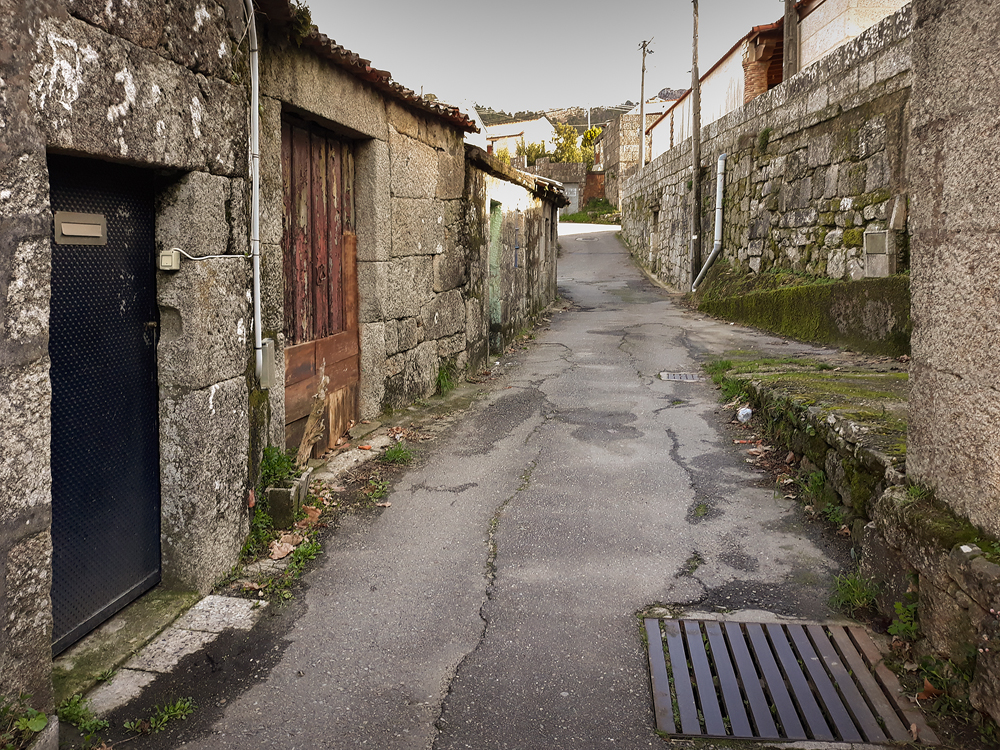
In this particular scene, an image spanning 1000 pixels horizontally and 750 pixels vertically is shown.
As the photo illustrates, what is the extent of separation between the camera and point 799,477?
480cm

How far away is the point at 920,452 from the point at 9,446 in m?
3.20

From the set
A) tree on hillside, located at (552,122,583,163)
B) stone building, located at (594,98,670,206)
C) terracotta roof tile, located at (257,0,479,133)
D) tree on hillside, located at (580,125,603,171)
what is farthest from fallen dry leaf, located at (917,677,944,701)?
tree on hillside, located at (552,122,583,163)

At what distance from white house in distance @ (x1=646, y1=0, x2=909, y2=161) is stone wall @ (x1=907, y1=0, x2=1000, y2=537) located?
10.9m

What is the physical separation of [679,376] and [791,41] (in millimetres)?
9290

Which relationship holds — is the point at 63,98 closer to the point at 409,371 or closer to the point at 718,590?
the point at 718,590

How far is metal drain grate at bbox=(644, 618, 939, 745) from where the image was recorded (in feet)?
8.32

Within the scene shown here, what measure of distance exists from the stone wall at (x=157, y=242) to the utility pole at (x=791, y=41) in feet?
43.6

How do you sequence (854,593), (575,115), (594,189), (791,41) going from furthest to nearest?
(575,115) < (594,189) < (791,41) < (854,593)

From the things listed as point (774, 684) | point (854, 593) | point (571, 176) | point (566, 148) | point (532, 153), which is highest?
point (566, 148)

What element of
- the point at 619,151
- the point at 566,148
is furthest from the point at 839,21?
the point at 566,148

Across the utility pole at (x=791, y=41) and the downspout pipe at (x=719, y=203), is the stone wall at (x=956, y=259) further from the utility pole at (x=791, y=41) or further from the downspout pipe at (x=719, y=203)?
the utility pole at (x=791, y=41)

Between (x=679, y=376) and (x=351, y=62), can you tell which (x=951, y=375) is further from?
(x=679, y=376)

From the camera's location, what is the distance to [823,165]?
10.7 metres

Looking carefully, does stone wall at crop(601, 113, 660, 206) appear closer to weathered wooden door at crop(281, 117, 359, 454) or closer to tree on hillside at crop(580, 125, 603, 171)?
tree on hillside at crop(580, 125, 603, 171)
